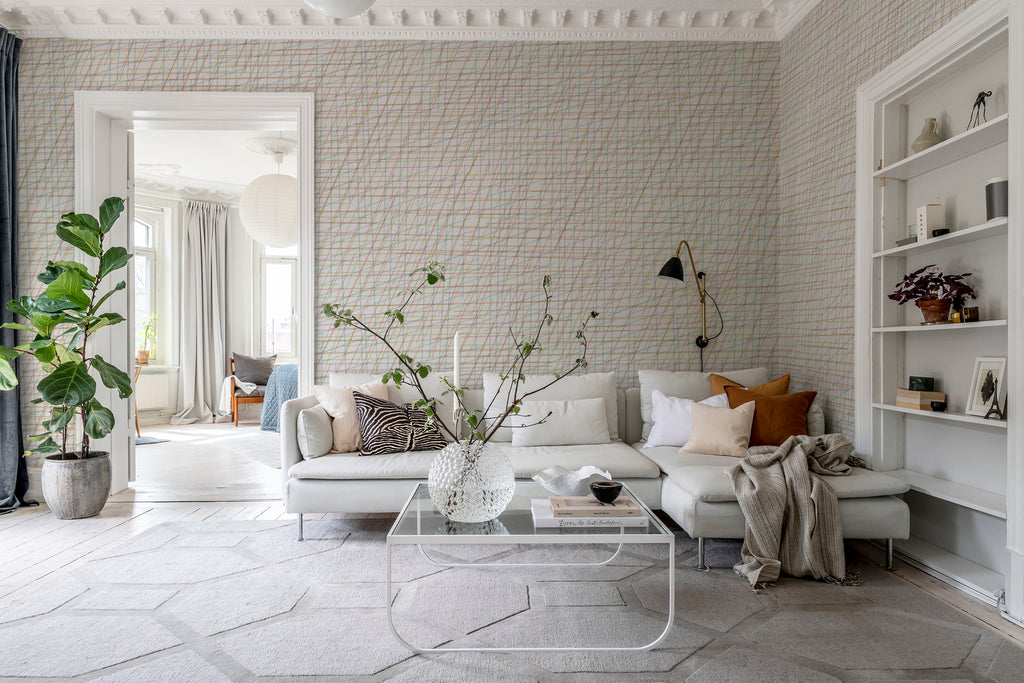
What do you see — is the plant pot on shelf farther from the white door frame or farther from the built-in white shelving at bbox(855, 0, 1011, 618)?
the white door frame

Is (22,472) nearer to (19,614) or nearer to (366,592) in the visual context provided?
(19,614)

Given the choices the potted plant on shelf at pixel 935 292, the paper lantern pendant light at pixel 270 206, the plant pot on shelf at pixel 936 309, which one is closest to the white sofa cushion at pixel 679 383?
the potted plant on shelf at pixel 935 292

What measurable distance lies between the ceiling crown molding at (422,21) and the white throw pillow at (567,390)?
83.6 inches

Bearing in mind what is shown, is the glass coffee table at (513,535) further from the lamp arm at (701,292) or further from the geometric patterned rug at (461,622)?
the lamp arm at (701,292)

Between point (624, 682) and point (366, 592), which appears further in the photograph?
point (366, 592)

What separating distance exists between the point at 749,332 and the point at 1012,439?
1.86 metres

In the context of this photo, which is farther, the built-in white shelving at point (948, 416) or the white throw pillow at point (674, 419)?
the white throw pillow at point (674, 419)

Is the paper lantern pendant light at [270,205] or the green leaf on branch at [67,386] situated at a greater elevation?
the paper lantern pendant light at [270,205]

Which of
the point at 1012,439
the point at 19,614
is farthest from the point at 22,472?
the point at 1012,439

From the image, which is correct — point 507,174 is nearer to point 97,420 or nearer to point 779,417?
point 779,417

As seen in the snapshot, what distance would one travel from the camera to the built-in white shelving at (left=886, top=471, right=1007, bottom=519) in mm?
2379

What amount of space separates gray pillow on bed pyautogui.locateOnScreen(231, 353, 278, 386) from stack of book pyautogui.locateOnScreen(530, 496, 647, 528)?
229 inches

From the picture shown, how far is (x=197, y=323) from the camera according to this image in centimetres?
733

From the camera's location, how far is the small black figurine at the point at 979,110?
100.0 inches
